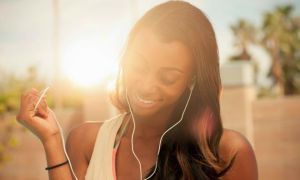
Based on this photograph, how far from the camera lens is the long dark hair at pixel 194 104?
184 cm

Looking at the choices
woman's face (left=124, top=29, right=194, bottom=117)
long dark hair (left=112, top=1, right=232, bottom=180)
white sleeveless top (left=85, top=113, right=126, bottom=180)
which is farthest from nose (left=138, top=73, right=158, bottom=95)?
white sleeveless top (left=85, top=113, right=126, bottom=180)

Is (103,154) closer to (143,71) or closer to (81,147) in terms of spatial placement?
(81,147)

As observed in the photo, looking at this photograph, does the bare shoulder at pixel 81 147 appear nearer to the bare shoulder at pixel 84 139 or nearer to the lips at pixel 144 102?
the bare shoulder at pixel 84 139

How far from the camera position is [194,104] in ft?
6.52

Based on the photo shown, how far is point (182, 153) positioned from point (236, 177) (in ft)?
0.69

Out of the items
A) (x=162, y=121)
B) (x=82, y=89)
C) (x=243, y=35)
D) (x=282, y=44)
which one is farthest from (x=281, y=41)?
(x=162, y=121)

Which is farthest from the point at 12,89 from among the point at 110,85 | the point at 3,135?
the point at 110,85

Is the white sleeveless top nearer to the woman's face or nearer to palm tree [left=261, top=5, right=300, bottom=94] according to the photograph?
the woman's face

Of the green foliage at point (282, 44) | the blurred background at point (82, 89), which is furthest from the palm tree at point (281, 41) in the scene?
the blurred background at point (82, 89)

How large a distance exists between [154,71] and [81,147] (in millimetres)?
415

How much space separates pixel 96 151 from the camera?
6.36 feet

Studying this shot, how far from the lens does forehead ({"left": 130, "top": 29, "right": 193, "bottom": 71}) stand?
178 cm

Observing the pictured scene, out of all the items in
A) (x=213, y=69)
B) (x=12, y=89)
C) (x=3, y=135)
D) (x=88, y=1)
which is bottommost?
(x=3, y=135)

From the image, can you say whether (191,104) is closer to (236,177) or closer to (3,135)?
(236,177)
